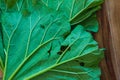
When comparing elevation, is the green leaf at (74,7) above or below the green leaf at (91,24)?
above

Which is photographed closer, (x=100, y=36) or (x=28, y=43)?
(x=28, y=43)

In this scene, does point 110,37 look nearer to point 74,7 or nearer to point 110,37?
point 110,37

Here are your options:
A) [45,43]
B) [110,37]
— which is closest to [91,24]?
[110,37]

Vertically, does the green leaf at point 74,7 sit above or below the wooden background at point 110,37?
above

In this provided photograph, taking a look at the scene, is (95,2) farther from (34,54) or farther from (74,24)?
(34,54)

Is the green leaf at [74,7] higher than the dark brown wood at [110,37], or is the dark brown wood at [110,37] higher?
the green leaf at [74,7]

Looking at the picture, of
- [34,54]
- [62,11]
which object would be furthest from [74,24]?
[34,54]
